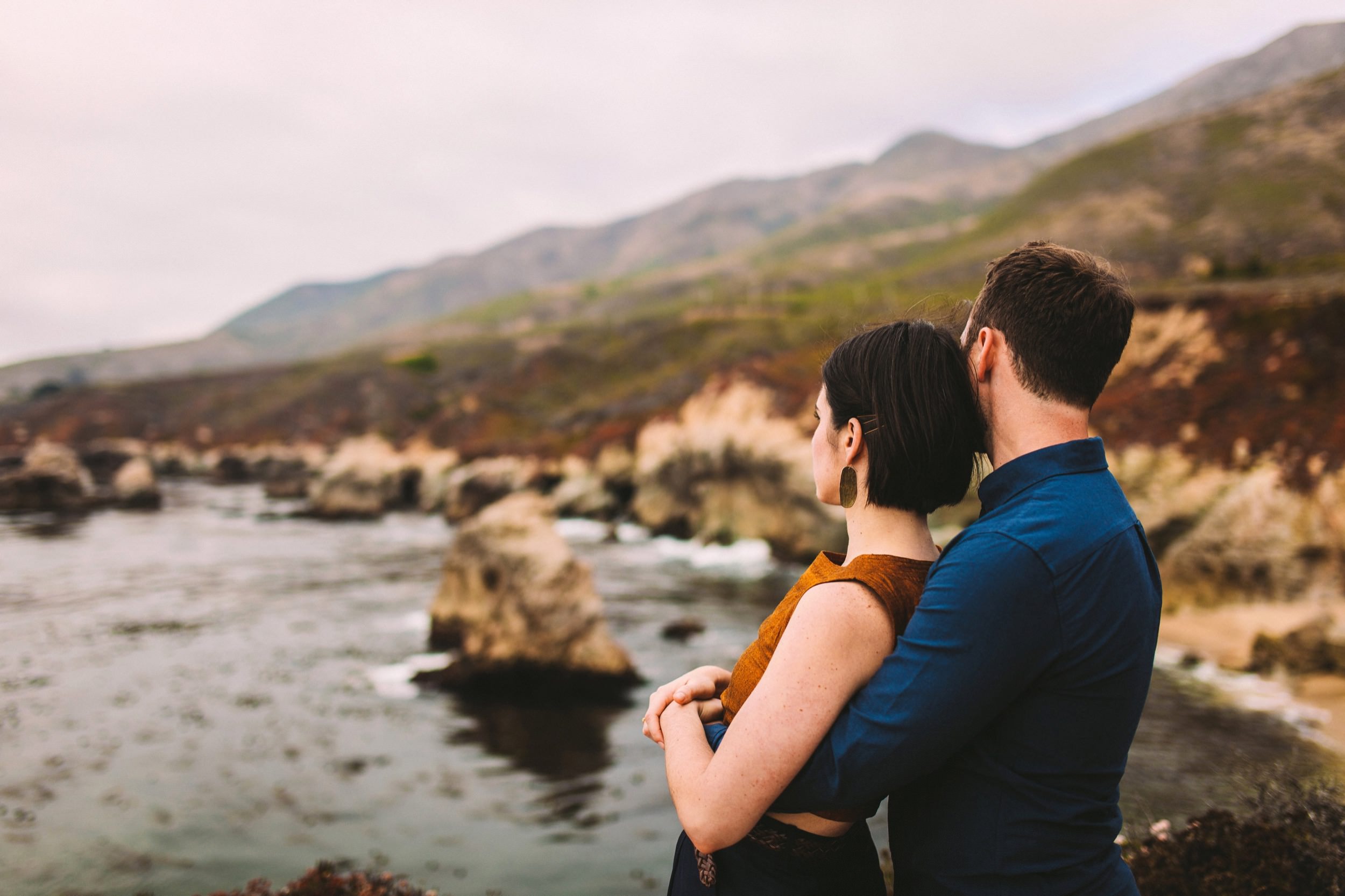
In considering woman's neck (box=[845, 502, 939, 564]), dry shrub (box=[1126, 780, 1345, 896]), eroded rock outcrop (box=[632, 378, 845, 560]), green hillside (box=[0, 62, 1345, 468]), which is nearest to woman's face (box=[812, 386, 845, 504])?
woman's neck (box=[845, 502, 939, 564])

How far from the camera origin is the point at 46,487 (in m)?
49.5

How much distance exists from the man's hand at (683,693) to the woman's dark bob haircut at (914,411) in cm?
84

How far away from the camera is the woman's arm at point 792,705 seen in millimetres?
1878

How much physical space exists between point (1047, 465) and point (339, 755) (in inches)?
539

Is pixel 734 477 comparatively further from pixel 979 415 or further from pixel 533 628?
pixel 979 415

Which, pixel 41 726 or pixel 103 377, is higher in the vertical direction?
pixel 103 377

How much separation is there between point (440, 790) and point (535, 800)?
1.55 meters

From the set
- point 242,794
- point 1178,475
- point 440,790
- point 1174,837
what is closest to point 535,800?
point 440,790

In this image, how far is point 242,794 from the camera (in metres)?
11.3

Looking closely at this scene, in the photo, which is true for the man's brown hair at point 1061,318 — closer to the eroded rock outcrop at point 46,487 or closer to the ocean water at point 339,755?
the ocean water at point 339,755

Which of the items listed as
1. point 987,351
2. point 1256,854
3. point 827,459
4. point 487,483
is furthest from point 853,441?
point 487,483

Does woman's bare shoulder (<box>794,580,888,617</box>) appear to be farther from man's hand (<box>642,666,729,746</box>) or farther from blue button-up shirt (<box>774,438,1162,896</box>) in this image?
man's hand (<box>642,666,729,746</box>)

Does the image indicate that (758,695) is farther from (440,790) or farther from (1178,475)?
(1178,475)

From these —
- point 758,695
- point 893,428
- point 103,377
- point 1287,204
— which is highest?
point 103,377
